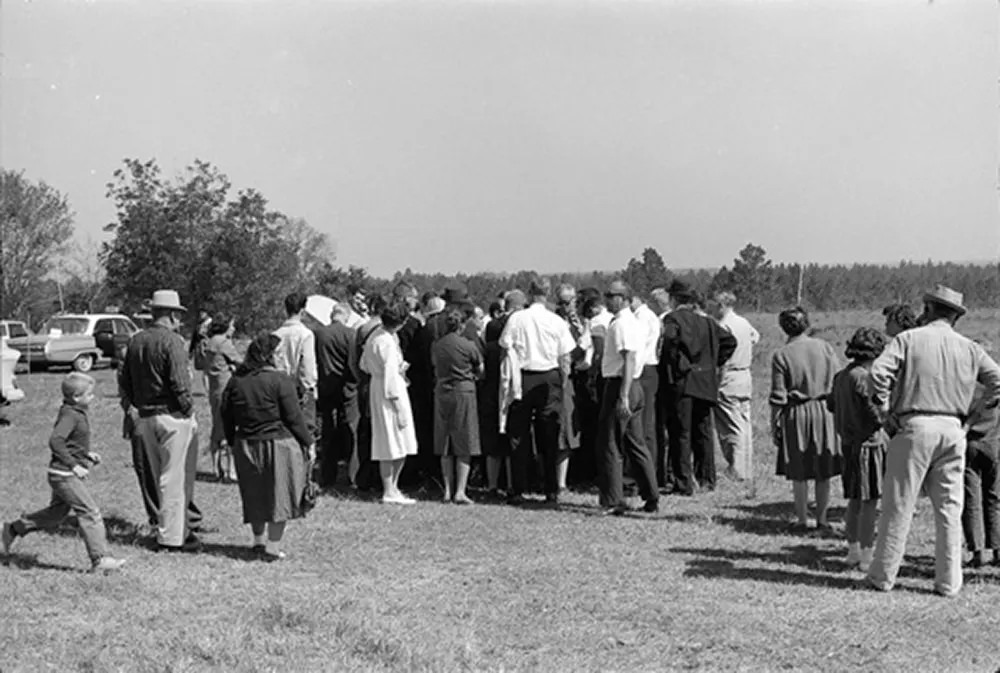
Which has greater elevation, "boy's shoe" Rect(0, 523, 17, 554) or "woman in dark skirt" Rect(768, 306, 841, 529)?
"woman in dark skirt" Rect(768, 306, 841, 529)

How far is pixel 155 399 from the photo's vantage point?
7.88m

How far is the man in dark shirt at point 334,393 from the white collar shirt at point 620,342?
2.83m

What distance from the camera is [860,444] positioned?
7.23 metres

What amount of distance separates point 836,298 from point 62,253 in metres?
39.1

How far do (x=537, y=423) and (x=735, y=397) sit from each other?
7.22 feet

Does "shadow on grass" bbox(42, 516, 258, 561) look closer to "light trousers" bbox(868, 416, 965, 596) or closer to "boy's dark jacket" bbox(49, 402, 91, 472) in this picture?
"boy's dark jacket" bbox(49, 402, 91, 472)

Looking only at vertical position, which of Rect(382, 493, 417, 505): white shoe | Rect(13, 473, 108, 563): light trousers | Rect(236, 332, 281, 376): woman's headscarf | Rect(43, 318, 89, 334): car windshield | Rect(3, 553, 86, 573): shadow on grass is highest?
Rect(43, 318, 89, 334): car windshield

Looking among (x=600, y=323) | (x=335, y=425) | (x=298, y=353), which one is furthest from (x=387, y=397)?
(x=600, y=323)

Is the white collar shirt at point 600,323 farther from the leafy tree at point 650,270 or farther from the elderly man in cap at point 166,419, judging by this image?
the leafy tree at point 650,270

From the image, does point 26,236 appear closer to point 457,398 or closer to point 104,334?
point 104,334

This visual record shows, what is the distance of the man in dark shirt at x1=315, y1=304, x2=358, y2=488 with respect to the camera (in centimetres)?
1069

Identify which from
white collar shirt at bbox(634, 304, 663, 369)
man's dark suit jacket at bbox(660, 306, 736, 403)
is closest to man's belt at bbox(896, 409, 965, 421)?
white collar shirt at bbox(634, 304, 663, 369)

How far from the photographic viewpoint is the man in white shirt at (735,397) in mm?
10695

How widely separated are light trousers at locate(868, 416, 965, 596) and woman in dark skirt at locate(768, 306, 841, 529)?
1.65 metres
